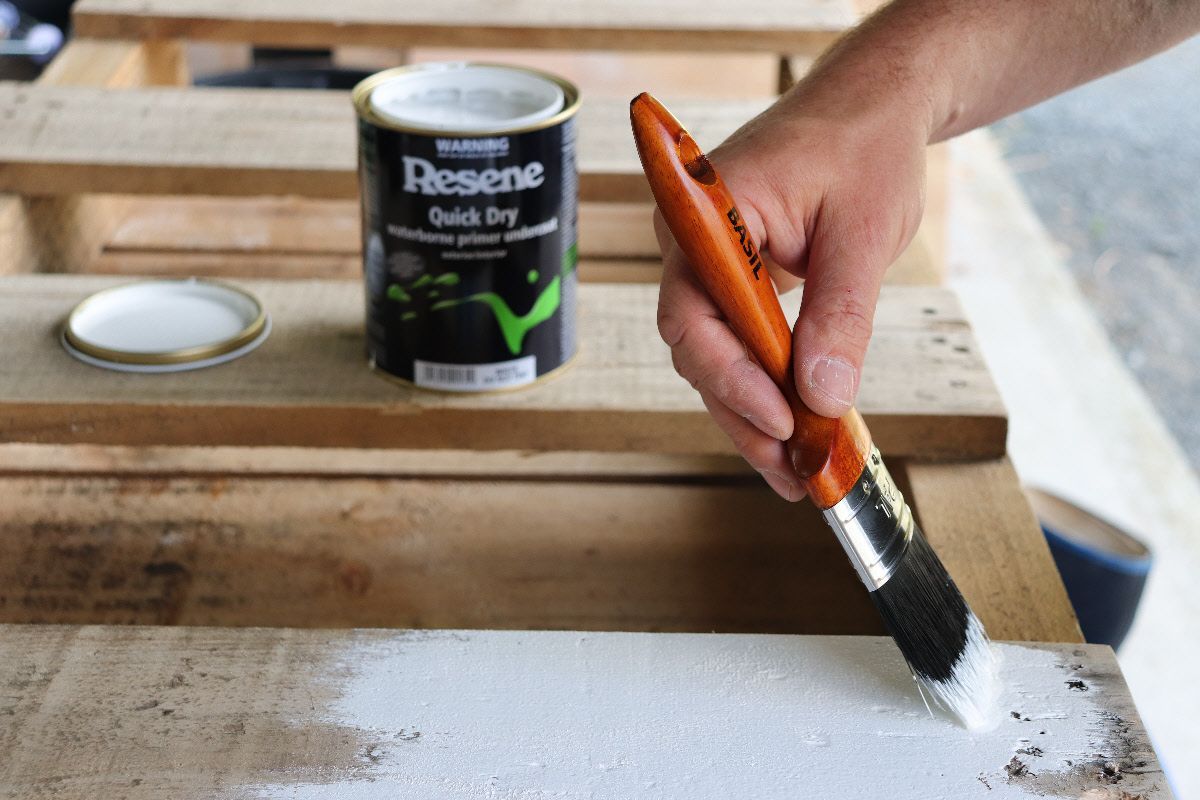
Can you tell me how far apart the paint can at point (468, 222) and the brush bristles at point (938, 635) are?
0.33m

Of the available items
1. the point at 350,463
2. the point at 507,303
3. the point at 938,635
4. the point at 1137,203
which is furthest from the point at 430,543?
the point at 1137,203

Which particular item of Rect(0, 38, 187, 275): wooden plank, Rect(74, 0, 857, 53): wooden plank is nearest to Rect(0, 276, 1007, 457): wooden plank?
Rect(0, 38, 187, 275): wooden plank

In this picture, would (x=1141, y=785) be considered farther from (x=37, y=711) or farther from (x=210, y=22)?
(x=210, y=22)

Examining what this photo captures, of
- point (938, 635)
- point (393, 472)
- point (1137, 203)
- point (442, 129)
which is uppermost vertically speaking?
point (442, 129)

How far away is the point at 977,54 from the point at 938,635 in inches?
17.1

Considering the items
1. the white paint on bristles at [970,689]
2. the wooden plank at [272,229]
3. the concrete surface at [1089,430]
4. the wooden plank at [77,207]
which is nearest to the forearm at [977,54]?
the white paint on bristles at [970,689]

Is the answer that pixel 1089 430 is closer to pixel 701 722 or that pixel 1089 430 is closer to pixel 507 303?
pixel 507 303

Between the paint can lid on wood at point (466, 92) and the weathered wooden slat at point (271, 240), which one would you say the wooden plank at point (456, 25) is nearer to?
the weathered wooden slat at point (271, 240)

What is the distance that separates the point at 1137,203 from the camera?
3885mm

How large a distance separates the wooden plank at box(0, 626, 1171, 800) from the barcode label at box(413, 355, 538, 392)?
0.23 meters

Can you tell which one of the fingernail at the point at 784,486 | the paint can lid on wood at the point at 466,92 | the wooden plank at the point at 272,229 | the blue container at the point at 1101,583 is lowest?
the blue container at the point at 1101,583

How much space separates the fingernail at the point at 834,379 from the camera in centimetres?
71

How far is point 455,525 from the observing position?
103 centimetres

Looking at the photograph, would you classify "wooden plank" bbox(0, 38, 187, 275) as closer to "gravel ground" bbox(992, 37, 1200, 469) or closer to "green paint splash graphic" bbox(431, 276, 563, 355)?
"green paint splash graphic" bbox(431, 276, 563, 355)
